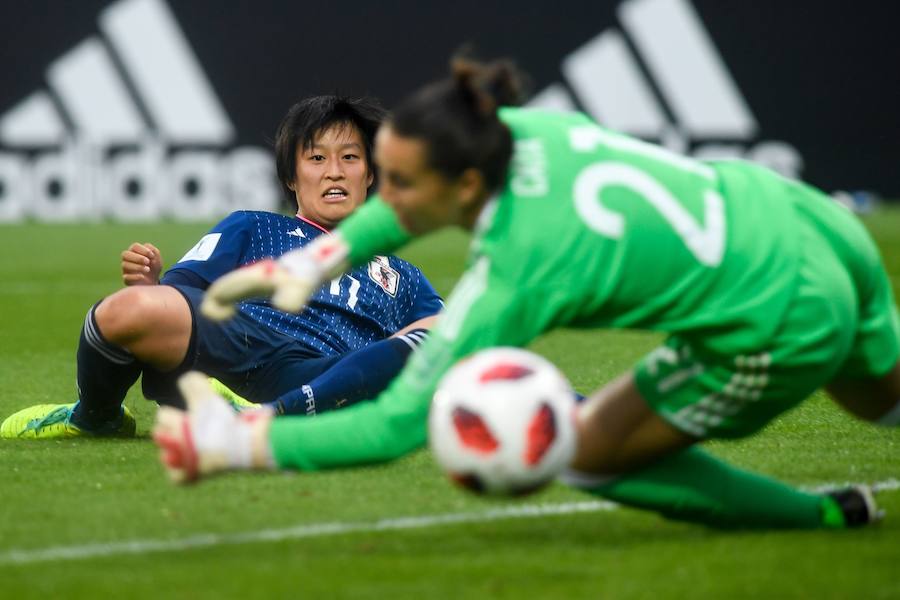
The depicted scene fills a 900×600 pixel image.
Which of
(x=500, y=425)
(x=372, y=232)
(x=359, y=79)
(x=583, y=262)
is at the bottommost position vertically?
(x=359, y=79)

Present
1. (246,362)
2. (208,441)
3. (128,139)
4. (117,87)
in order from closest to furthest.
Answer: (208,441), (246,362), (117,87), (128,139)

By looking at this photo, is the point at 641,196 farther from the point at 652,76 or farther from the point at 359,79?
the point at 359,79

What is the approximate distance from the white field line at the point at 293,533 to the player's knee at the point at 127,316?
1242 millimetres

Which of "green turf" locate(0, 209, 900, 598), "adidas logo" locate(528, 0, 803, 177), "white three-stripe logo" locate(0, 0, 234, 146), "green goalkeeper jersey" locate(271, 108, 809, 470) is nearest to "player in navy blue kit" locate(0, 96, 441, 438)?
"green turf" locate(0, 209, 900, 598)

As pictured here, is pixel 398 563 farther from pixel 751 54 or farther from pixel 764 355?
pixel 751 54

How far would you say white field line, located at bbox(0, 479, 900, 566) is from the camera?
332 cm

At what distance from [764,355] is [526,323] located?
1.82ft

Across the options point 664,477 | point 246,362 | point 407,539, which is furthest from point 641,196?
point 246,362

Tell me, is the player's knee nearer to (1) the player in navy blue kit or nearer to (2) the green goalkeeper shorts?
(1) the player in navy blue kit

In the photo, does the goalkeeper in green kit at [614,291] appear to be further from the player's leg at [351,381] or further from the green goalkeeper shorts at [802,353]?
the player's leg at [351,381]

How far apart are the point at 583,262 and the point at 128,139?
13796 millimetres

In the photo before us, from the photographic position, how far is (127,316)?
4621 mm

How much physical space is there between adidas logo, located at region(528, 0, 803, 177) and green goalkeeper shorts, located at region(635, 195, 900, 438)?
44.2 ft

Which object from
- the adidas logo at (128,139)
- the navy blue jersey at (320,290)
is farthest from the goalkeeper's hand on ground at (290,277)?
the adidas logo at (128,139)
